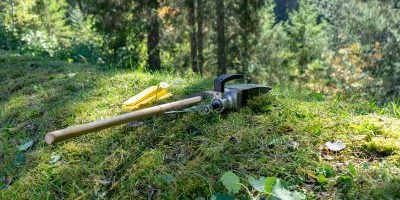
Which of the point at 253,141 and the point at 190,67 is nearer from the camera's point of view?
the point at 253,141

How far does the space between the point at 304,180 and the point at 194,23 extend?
1480 centimetres

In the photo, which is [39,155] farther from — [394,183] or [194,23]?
[194,23]

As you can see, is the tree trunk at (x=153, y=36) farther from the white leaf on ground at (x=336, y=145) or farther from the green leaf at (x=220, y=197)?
the green leaf at (x=220, y=197)

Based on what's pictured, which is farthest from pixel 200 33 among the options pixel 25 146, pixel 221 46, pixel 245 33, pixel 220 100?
pixel 220 100

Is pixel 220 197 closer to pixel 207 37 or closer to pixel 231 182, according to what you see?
pixel 231 182

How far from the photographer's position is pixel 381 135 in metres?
2.31

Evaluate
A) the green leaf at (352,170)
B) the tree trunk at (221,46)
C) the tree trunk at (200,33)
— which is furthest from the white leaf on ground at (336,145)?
the tree trunk at (221,46)

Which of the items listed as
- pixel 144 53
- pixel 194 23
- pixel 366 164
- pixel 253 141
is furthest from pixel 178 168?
pixel 194 23

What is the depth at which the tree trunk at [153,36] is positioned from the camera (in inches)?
471

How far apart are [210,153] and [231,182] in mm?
369

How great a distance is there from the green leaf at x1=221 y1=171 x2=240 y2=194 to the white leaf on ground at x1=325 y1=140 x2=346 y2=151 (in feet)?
1.96

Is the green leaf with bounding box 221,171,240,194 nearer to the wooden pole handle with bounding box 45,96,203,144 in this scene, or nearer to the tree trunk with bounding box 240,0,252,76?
the wooden pole handle with bounding box 45,96,203,144

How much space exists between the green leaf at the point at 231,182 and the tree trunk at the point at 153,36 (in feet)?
32.6

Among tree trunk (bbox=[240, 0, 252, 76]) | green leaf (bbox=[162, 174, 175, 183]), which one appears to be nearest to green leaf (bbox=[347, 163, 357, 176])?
green leaf (bbox=[162, 174, 175, 183])
